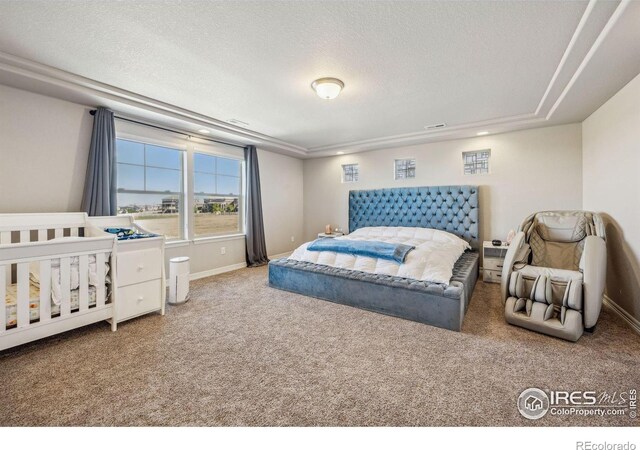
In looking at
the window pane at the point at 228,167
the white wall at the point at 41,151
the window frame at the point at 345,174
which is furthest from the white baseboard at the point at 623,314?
the white wall at the point at 41,151

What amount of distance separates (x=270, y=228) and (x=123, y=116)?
10.0 ft

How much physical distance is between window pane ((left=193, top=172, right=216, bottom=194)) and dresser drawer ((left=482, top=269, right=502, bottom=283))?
4.61 metres

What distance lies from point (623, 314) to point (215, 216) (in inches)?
214

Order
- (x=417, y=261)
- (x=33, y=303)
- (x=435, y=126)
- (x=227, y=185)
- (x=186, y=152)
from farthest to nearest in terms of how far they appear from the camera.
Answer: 1. (x=227, y=185)
2. (x=186, y=152)
3. (x=435, y=126)
4. (x=417, y=261)
5. (x=33, y=303)

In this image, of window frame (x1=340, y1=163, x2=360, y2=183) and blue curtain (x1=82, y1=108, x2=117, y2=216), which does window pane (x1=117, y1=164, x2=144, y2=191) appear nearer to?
blue curtain (x1=82, y1=108, x2=117, y2=216)

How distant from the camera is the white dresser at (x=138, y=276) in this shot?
2604mm

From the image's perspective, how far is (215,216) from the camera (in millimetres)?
4789

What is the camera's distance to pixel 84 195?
3104 millimetres

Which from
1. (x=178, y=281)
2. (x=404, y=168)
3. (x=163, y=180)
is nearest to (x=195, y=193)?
(x=163, y=180)

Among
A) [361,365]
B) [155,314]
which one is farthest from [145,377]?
[361,365]

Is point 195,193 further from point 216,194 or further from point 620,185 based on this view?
point 620,185

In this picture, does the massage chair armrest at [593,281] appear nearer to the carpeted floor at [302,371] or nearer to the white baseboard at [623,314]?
the carpeted floor at [302,371]

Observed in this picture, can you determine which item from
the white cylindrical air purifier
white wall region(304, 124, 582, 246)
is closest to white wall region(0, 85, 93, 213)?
the white cylindrical air purifier

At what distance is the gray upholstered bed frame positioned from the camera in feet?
8.48
